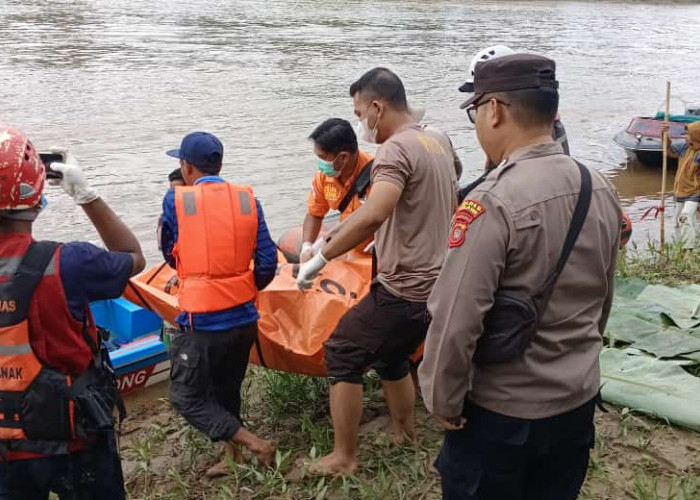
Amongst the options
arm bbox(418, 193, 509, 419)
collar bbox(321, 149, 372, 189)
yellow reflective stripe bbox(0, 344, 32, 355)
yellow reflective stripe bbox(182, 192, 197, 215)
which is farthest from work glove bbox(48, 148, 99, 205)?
collar bbox(321, 149, 372, 189)

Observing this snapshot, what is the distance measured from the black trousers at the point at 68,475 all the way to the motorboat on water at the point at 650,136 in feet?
43.1

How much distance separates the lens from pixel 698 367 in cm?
449

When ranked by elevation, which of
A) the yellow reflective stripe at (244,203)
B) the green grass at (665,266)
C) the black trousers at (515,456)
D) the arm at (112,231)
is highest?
the arm at (112,231)

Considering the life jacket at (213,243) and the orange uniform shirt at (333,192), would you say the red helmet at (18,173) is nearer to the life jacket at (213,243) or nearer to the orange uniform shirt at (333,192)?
the life jacket at (213,243)

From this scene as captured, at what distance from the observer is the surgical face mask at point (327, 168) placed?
4189 mm

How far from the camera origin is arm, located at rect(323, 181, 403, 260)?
3168mm

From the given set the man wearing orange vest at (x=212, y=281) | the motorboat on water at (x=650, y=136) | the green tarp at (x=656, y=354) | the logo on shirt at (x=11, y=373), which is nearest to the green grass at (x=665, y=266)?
the green tarp at (x=656, y=354)

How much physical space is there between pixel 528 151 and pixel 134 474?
3.01 m

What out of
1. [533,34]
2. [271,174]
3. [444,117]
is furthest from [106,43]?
[533,34]

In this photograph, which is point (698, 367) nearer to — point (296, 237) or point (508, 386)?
point (508, 386)

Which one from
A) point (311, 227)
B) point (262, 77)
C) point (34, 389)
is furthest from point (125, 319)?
point (262, 77)

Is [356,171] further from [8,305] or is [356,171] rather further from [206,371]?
[8,305]

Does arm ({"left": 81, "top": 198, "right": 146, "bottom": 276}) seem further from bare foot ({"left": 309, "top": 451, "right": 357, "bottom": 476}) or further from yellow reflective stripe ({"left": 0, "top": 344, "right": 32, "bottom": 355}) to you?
bare foot ({"left": 309, "top": 451, "right": 357, "bottom": 476})

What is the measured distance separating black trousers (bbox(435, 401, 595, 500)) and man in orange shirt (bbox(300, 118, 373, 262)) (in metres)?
2.07
